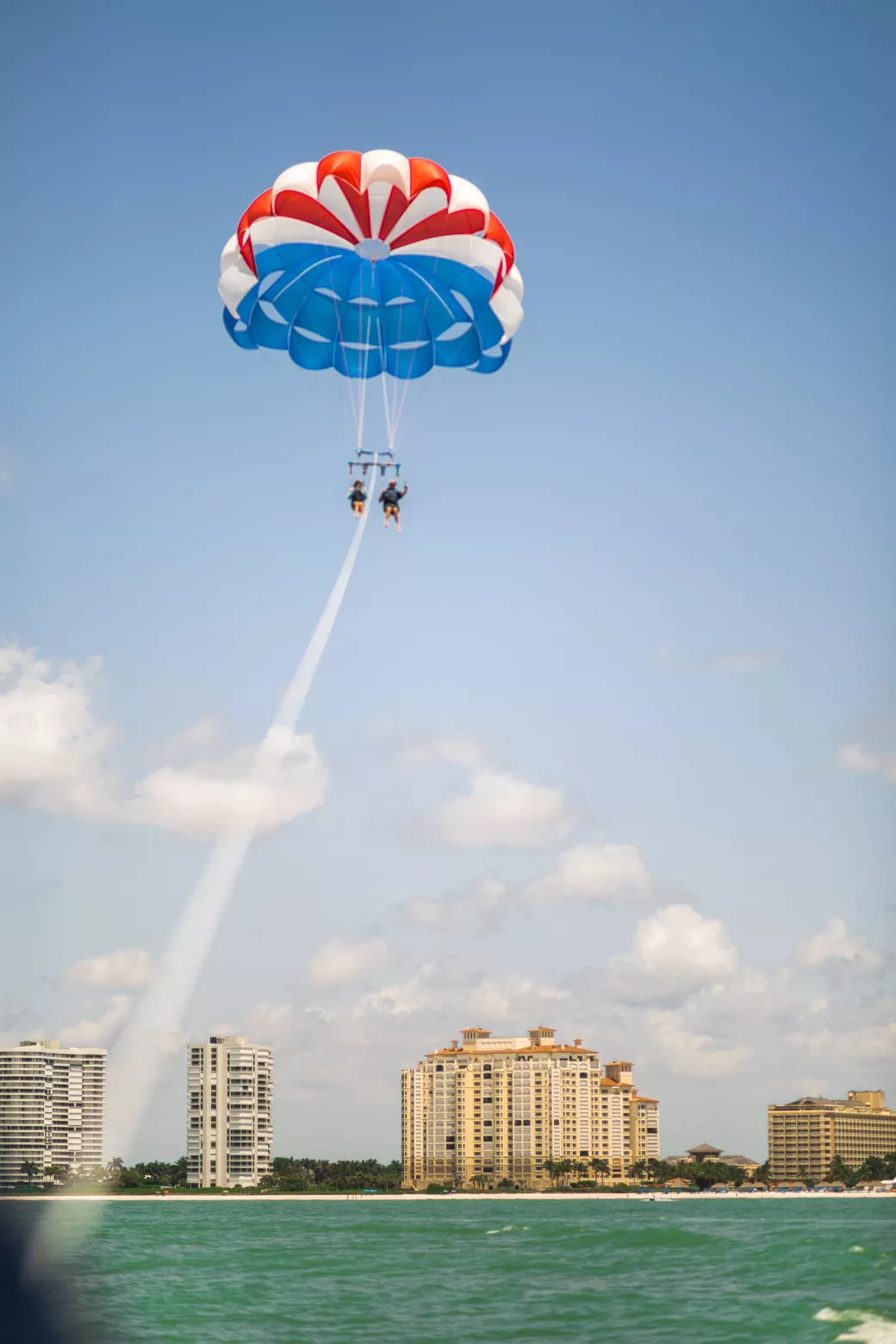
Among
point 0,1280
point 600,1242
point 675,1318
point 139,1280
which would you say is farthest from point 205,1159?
point 0,1280

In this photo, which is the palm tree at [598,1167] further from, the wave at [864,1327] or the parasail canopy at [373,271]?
the parasail canopy at [373,271]

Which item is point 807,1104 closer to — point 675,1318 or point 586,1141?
point 586,1141

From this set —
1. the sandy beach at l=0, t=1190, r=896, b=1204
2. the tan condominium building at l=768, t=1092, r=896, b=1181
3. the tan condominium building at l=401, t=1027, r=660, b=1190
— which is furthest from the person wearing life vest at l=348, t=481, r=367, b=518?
the tan condominium building at l=768, t=1092, r=896, b=1181

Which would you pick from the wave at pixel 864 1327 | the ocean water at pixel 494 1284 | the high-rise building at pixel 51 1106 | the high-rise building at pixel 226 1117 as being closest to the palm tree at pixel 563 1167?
the high-rise building at pixel 226 1117

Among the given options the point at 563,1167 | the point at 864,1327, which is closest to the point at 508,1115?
the point at 563,1167

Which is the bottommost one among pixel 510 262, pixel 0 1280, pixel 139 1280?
pixel 139 1280

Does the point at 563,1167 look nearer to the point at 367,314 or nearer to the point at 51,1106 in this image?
the point at 51,1106

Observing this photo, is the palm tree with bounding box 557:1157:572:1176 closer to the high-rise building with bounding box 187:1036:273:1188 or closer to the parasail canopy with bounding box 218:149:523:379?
the high-rise building with bounding box 187:1036:273:1188
